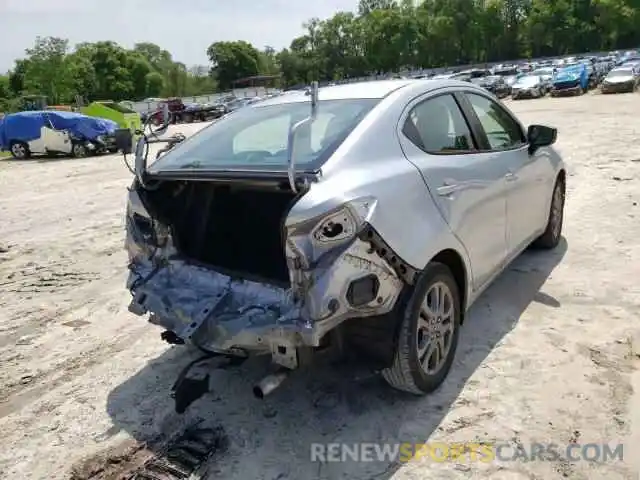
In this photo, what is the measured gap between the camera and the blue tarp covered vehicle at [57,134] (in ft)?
63.1

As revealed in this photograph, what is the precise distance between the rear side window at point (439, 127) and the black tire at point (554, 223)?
1.88 metres

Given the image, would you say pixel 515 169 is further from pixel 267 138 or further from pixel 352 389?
pixel 352 389

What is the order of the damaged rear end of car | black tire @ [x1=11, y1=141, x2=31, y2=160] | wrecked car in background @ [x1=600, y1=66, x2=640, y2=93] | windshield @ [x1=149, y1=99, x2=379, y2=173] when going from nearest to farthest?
the damaged rear end of car < windshield @ [x1=149, y1=99, x2=379, y2=173] < black tire @ [x1=11, y1=141, x2=31, y2=160] < wrecked car in background @ [x1=600, y1=66, x2=640, y2=93]

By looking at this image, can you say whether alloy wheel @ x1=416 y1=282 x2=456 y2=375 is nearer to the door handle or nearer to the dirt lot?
the dirt lot

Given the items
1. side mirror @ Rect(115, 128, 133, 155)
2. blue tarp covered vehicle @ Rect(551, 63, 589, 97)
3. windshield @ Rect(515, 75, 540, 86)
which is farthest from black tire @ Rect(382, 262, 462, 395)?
windshield @ Rect(515, 75, 540, 86)

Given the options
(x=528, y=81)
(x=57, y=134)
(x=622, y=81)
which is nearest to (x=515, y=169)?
(x=57, y=134)

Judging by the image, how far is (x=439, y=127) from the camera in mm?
3494

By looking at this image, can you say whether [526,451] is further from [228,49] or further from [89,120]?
[228,49]

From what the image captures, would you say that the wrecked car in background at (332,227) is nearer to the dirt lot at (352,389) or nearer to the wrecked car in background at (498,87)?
the dirt lot at (352,389)

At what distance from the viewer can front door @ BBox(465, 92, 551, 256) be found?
4.00 m

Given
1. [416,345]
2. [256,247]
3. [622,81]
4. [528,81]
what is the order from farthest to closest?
[528,81], [622,81], [256,247], [416,345]

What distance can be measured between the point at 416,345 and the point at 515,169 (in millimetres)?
1826

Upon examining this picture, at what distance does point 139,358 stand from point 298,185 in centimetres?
203

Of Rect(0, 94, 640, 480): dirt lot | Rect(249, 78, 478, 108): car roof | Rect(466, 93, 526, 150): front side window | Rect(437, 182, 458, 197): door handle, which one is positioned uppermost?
Rect(249, 78, 478, 108): car roof
